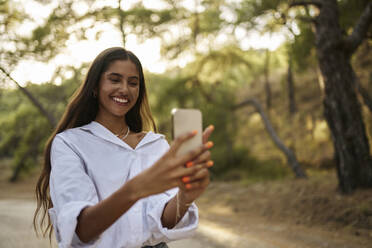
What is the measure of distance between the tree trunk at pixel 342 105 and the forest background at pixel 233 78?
0.06 feet

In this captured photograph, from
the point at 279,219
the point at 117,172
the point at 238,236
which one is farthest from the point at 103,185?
the point at 279,219

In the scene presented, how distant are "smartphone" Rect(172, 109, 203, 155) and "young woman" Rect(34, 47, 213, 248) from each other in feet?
0.09

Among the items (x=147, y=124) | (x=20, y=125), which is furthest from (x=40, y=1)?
(x=147, y=124)

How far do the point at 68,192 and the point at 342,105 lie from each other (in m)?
6.02

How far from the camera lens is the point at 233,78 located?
13.4 meters

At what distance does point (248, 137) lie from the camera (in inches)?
595

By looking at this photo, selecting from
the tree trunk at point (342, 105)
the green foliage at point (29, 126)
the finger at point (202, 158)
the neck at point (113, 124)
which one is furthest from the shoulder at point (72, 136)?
the green foliage at point (29, 126)

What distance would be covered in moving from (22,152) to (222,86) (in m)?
11.2

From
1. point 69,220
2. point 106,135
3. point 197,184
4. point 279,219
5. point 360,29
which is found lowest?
point 279,219

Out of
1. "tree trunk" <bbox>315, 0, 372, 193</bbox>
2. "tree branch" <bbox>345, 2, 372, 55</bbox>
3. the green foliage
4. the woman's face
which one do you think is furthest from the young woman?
the green foliage

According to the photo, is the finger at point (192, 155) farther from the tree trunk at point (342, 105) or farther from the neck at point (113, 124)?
the tree trunk at point (342, 105)

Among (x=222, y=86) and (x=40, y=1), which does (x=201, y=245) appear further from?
(x=40, y=1)

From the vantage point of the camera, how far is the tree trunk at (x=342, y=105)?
5957 millimetres

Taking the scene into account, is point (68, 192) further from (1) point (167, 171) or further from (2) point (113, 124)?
(2) point (113, 124)
